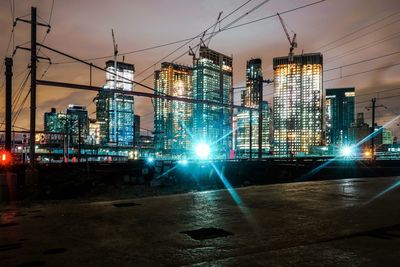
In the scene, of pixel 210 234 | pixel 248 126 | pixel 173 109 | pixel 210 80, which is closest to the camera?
pixel 210 234

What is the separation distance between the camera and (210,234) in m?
8.42

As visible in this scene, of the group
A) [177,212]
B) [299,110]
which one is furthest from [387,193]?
[299,110]

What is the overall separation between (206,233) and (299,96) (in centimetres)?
11942

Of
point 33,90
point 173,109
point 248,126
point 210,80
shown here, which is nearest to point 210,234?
point 33,90

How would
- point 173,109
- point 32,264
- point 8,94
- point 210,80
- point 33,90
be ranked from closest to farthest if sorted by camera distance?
point 32,264 < point 33,90 < point 8,94 < point 210,80 < point 173,109

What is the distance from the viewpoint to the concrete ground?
651cm

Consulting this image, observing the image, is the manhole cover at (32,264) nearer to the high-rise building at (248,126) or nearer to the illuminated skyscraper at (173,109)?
the high-rise building at (248,126)

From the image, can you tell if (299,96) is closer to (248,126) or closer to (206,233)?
(248,126)

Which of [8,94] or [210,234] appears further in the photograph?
[8,94]

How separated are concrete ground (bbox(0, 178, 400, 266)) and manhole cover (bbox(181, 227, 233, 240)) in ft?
0.22

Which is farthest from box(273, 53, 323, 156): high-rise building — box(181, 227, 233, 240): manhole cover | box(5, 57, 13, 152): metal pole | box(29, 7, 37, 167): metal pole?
box(181, 227, 233, 240): manhole cover

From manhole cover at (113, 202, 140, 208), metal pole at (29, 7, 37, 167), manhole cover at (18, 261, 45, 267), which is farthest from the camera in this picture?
metal pole at (29, 7, 37, 167)

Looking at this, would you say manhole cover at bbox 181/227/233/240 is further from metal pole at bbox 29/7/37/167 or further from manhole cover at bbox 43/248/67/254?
metal pole at bbox 29/7/37/167

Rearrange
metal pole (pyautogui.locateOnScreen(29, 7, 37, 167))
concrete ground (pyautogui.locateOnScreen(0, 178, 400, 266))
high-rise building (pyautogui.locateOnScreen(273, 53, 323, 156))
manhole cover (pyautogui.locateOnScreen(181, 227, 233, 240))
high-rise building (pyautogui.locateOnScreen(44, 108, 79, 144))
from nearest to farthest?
concrete ground (pyautogui.locateOnScreen(0, 178, 400, 266)) < manhole cover (pyautogui.locateOnScreen(181, 227, 233, 240)) < metal pole (pyautogui.locateOnScreen(29, 7, 37, 167)) < high-rise building (pyautogui.locateOnScreen(44, 108, 79, 144)) < high-rise building (pyautogui.locateOnScreen(273, 53, 323, 156))
